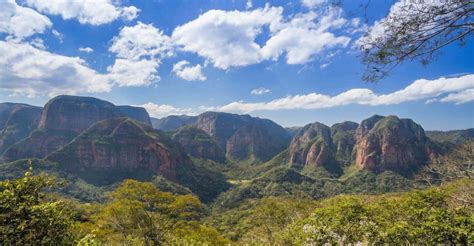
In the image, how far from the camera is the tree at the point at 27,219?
644 cm

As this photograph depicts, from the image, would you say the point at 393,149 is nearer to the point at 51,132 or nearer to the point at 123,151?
the point at 123,151

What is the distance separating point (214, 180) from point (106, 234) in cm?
13905

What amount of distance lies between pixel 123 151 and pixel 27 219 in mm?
154017

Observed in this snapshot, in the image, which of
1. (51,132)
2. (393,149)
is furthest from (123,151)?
(393,149)

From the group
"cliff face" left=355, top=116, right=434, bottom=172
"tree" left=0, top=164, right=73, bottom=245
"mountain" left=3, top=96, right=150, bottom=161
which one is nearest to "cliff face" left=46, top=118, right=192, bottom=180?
"mountain" left=3, top=96, right=150, bottom=161

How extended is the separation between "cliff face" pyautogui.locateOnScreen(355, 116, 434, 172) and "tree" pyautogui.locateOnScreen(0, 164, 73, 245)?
17487 cm

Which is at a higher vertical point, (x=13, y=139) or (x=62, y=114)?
(x=62, y=114)

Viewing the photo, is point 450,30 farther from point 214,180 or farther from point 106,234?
point 214,180

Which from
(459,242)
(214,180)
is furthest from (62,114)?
(459,242)

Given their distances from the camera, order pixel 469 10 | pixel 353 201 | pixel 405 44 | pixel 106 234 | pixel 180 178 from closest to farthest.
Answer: pixel 469 10, pixel 405 44, pixel 106 234, pixel 353 201, pixel 180 178

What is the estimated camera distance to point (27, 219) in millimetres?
6734

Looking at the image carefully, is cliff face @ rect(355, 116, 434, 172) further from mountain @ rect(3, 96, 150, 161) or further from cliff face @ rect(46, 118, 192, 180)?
mountain @ rect(3, 96, 150, 161)

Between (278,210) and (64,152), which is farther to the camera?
(64,152)

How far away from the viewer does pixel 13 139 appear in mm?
199000
